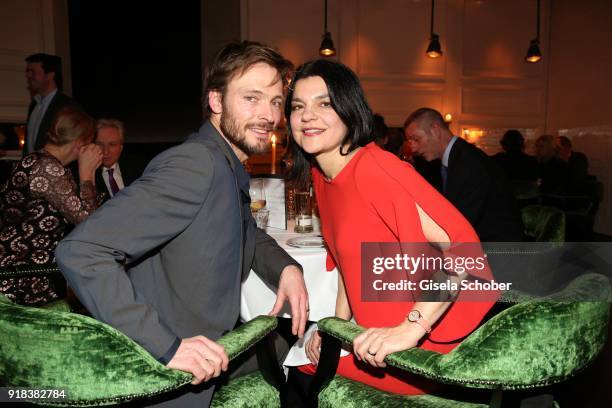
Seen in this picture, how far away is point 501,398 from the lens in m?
0.98

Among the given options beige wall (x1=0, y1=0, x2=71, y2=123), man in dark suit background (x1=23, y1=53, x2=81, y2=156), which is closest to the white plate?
man in dark suit background (x1=23, y1=53, x2=81, y2=156)

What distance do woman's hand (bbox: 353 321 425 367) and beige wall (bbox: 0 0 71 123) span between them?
21.8 feet

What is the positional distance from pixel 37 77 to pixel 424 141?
11.5 feet

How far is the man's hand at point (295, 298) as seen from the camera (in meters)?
1.49

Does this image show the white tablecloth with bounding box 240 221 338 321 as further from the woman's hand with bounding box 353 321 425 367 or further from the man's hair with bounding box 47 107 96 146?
the man's hair with bounding box 47 107 96 146

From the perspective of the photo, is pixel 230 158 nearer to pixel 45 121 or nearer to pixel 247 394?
pixel 247 394

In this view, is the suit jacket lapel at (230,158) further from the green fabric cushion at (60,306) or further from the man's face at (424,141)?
the man's face at (424,141)

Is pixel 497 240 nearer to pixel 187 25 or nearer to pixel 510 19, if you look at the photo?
pixel 187 25

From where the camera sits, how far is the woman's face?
153 centimetres

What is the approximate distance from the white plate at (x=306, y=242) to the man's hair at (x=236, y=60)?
0.90 metres

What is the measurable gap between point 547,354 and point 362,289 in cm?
60

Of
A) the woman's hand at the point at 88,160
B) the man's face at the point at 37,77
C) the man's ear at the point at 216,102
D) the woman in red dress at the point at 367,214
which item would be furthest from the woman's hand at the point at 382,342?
the man's face at the point at 37,77

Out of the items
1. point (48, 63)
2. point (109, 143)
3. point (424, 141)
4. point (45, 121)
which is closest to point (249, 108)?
point (424, 141)

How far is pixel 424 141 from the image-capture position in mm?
3289
